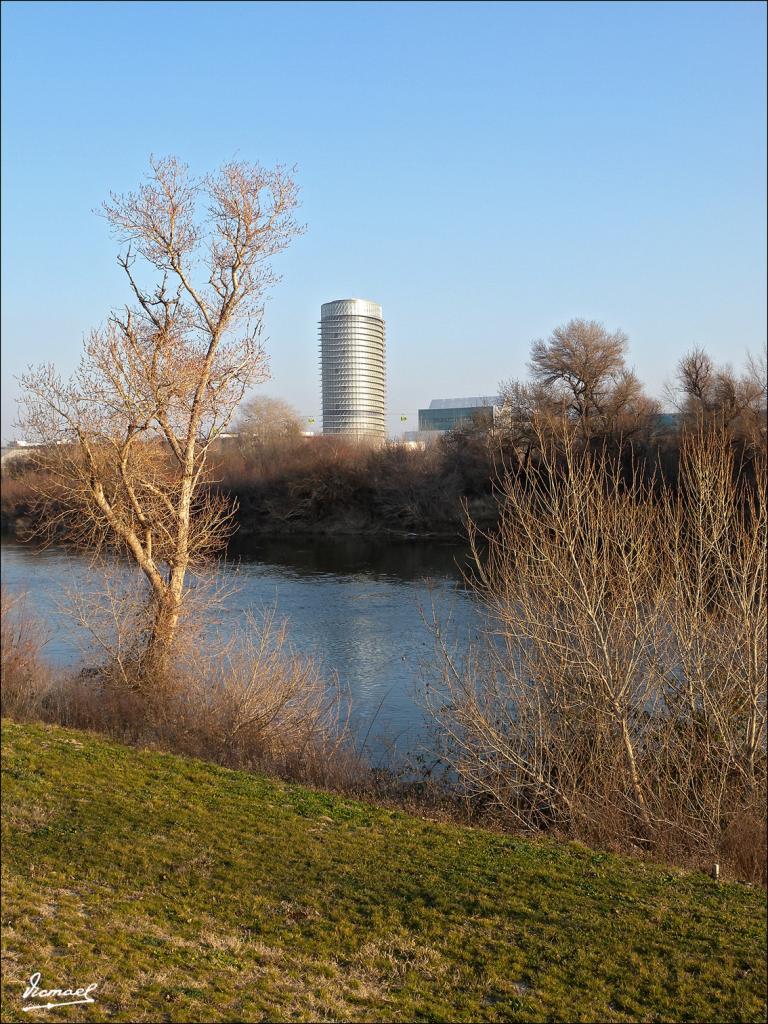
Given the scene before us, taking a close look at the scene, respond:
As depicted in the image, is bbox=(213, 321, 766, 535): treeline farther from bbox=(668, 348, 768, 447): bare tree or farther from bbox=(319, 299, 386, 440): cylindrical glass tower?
bbox=(319, 299, 386, 440): cylindrical glass tower

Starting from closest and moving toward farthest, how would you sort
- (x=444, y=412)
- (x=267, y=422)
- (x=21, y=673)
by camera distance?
(x=21, y=673) < (x=267, y=422) < (x=444, y=412)

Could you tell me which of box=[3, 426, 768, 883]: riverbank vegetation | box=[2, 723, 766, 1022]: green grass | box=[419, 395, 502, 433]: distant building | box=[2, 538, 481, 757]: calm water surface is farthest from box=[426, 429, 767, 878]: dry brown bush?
box=[419, 395, 502, 433]: distant building

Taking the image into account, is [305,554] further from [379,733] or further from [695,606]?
[695,606]

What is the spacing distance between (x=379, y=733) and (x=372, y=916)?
7.07 m

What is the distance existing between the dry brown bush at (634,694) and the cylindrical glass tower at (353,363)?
363 ft

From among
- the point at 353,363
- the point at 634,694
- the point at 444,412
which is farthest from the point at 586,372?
the point at 353,363

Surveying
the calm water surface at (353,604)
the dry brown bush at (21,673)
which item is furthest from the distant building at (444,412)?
the dry brown bush at (21,673)

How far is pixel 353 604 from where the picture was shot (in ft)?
84.9

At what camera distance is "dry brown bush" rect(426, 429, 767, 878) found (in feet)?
34.9

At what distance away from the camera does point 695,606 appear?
426 inches

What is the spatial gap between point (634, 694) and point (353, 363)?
376ft

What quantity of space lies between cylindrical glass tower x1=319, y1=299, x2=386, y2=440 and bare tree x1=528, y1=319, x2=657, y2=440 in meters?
78.6

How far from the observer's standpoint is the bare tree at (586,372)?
3806 cm

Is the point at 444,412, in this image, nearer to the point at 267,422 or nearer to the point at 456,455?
the point at 267,422
